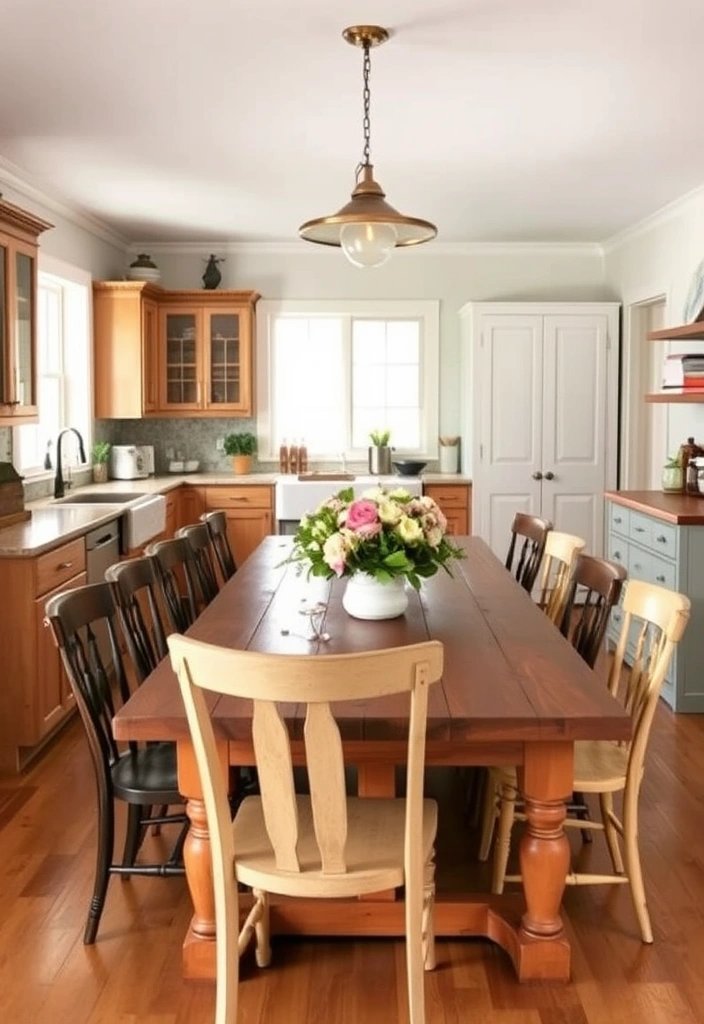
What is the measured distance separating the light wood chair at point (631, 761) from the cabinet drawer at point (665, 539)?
1791 millimetres

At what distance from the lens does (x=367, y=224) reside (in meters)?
3.37

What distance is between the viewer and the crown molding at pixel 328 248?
7289mm

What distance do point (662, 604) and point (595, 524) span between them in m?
4.47

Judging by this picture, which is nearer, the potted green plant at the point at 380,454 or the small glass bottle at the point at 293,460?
the potted green plant at the point at 380,454

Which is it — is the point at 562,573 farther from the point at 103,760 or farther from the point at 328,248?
the point at 328,248

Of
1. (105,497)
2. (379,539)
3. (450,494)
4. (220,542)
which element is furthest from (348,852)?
(450,494)

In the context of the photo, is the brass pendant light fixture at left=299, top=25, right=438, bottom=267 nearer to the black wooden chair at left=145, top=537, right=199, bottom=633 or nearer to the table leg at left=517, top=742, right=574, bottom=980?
the black wooden chair at left=145, top=537, right=199, bottom=633

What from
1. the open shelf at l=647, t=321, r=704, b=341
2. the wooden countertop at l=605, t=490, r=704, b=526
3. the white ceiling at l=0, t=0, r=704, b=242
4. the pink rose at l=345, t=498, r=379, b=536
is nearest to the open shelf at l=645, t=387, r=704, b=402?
the open shelf at l=647, t=321, r=704, b=341

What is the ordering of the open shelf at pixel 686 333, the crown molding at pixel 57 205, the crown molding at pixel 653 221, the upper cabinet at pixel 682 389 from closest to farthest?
the open shelf at pixel 686 333 < the upper cabinet at pixel 682 389 < the crown molding at pixel 57 205 < the crown molding at pixel 653 221

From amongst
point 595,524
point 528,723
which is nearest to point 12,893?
point 528,723

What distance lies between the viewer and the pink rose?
277cm

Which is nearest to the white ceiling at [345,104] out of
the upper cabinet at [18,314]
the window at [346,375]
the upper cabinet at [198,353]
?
the upper cabinet at [18,314]

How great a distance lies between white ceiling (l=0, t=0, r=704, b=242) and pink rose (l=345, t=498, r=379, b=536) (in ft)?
4.91

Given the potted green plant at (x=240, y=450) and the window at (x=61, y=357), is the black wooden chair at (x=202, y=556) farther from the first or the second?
the potted green plant at (x=240, y=450)
